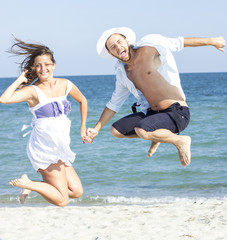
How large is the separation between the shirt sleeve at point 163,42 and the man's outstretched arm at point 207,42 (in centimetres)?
8

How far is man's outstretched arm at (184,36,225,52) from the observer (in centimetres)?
548

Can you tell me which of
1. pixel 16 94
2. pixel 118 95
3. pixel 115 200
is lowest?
pixel 115 200

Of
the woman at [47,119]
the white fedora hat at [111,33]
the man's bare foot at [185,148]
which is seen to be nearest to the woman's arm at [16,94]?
the woman at [47,119]

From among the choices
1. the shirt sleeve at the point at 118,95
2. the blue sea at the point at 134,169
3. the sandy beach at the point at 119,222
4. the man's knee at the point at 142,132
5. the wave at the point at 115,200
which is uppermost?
the shirt sleeve at the point at 118,95

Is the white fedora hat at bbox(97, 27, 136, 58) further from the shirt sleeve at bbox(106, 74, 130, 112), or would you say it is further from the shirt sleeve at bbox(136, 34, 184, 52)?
the shirt sleeve at bbox(106, 74, 130, 112)

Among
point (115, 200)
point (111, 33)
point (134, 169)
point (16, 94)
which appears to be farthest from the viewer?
point (134, 169)

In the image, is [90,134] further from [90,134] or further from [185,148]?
[185,148]

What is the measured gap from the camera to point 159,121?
537 centimetres

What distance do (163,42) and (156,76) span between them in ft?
1.35

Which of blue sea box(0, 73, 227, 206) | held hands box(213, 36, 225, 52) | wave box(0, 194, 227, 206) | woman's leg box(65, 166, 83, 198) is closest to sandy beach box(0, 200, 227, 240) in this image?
wave box(0, 194, 227, 206)

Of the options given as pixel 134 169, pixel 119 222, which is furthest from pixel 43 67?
pixel 134 169

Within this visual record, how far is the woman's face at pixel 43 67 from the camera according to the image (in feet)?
17.7

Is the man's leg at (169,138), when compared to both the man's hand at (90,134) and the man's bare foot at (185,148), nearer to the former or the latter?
the man's bare foot at (185,148)

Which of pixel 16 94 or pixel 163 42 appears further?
pixel 163 42
